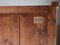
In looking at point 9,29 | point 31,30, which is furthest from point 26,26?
point 9,29

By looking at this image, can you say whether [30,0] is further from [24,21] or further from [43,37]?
[43,37]

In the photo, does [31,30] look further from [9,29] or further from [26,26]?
[9,29]

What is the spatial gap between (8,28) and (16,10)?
23 cm

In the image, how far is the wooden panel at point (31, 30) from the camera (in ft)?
4.52

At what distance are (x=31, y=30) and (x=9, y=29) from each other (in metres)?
0.25

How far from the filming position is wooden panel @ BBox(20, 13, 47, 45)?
1.38 metres

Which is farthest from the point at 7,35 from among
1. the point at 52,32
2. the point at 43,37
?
the point at 52,32

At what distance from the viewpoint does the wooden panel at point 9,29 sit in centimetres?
138

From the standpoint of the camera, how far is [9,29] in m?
1.39

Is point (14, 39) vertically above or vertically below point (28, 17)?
below

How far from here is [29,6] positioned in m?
1.35

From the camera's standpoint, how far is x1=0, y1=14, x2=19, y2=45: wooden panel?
4.51ft

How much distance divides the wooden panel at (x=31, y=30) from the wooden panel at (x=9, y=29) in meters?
0.06

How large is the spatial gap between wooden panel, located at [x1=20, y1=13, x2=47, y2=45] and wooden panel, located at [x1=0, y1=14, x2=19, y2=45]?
0.06 m
